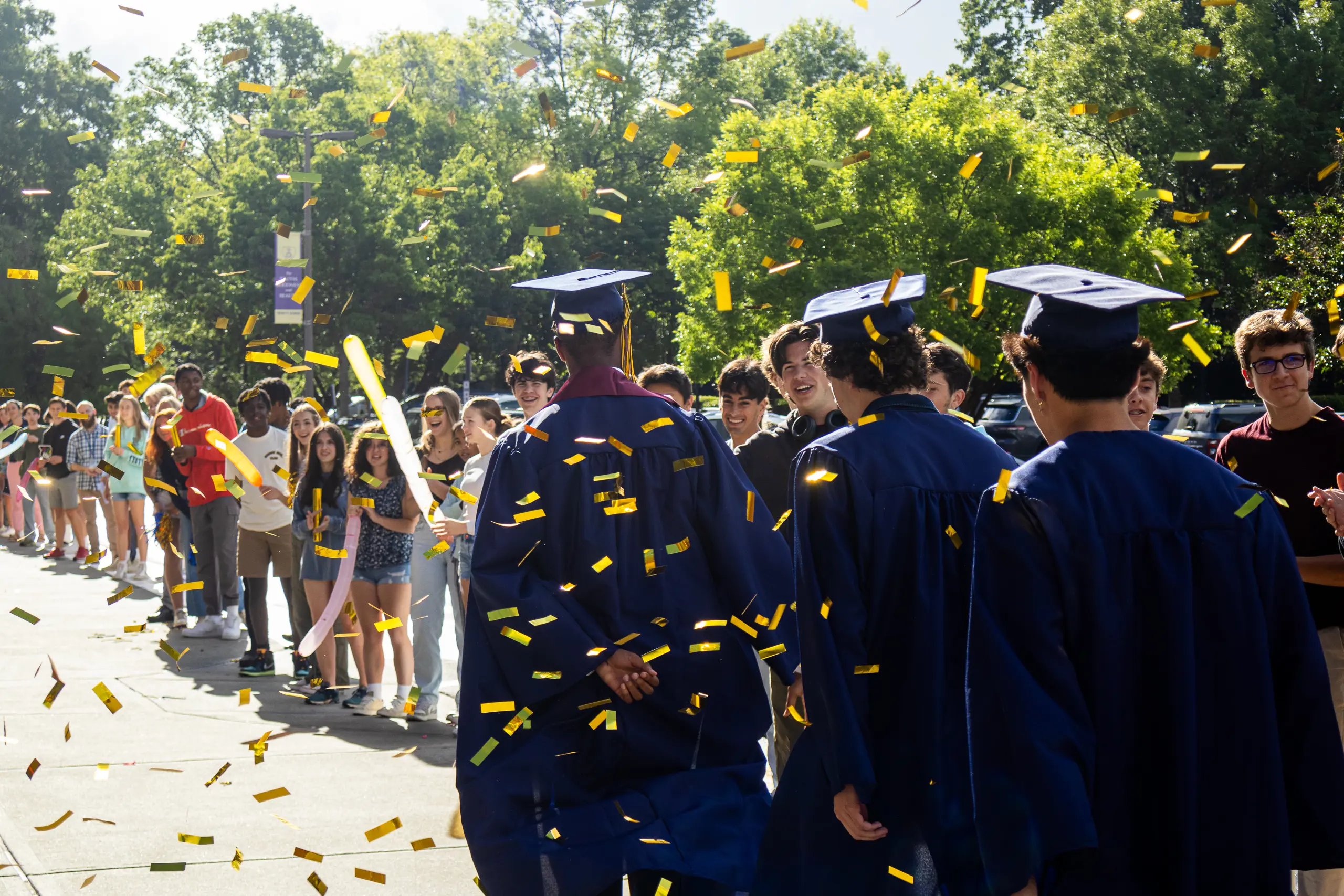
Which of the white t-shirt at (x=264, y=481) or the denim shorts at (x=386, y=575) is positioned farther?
the white t-shirt at (x=264, y=481)

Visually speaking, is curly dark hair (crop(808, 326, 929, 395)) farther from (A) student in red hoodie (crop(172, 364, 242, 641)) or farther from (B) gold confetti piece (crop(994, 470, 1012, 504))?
(A) student in red hoodie (crop(172, 364, 242, 641))

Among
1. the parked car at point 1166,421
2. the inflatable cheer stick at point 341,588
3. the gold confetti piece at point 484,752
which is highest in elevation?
the gold confetti piece at point 484,752

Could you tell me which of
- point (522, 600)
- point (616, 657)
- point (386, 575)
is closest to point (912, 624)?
point (616, 657)

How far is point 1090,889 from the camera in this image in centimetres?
238

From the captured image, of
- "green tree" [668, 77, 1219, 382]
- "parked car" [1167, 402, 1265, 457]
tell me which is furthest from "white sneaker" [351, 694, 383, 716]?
"green tree" [668, 77, 1219, 382]

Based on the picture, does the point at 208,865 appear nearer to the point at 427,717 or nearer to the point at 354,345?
the point at 354,345

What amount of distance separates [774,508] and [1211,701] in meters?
3.29

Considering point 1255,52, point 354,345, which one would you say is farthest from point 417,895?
point 1255,52

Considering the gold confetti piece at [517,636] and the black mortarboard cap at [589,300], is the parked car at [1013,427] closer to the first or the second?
the black mortarboard cap at [589,300]

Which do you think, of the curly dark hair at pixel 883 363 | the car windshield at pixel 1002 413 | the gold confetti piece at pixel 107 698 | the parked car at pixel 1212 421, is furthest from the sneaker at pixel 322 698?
the car windshield at pixel 1002 413

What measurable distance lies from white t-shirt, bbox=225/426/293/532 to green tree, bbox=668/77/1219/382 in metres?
20.9

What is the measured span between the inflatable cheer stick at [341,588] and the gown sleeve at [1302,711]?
6289mm

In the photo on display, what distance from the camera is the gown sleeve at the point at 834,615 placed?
298 cm

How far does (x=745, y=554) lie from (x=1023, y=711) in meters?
1.60
